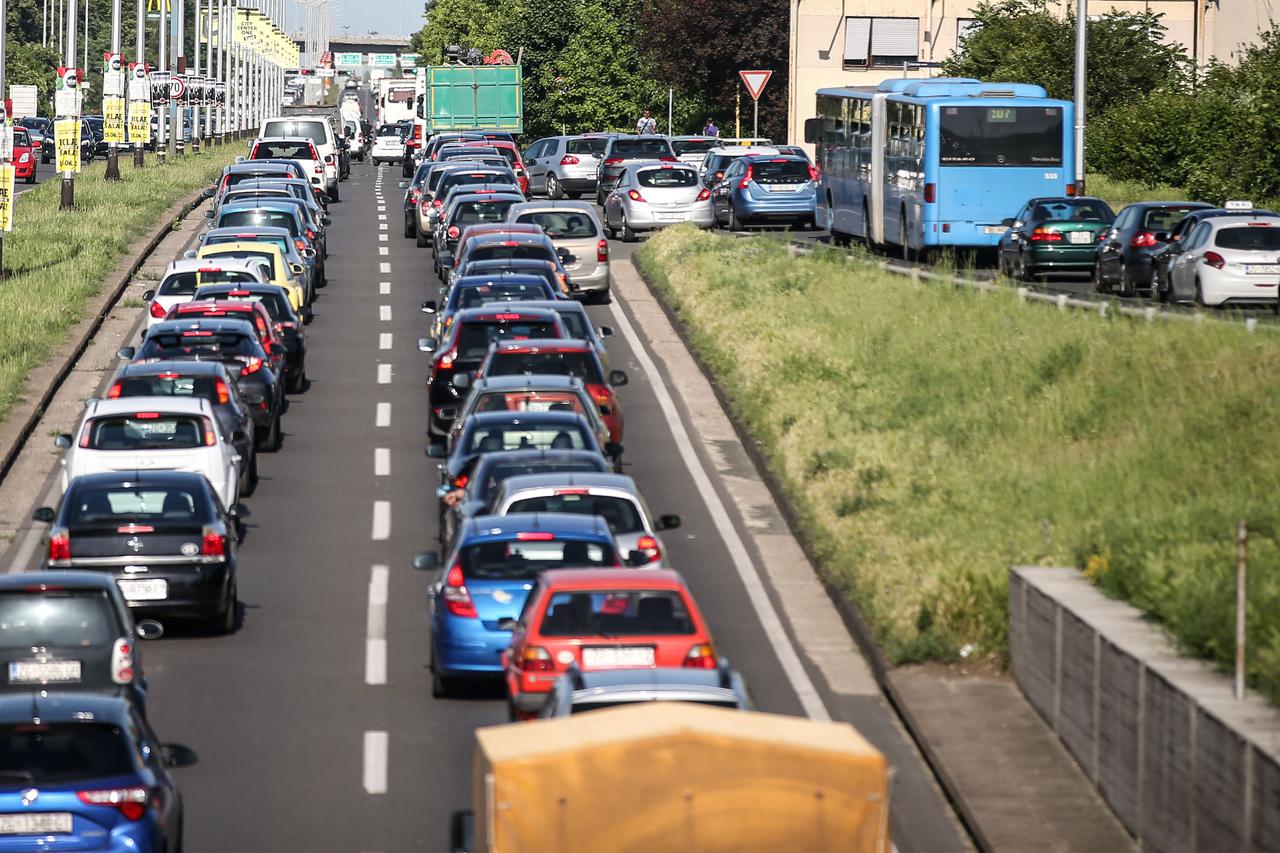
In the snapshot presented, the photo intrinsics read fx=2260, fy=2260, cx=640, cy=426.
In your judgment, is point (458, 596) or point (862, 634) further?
point (862, 634)

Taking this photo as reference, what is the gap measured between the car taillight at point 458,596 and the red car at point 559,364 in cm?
812

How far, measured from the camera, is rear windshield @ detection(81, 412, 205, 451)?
21609 mm

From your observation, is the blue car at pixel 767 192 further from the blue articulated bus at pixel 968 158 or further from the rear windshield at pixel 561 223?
the rear windshield at pixel 561 223

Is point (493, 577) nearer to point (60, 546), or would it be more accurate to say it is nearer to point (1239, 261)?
point (60, 546)

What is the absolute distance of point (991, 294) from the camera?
32000mm

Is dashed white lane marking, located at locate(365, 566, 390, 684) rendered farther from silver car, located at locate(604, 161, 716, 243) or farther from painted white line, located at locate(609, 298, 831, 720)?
silver car, located at locate(604, 161, 716, 243)

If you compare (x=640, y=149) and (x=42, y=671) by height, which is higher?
(x=640, y=149)

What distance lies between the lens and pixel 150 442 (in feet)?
71.0

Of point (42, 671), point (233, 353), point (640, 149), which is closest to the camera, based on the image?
point (42, 671)

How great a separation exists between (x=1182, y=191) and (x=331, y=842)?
41890 mm

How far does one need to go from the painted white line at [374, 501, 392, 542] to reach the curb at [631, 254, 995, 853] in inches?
162

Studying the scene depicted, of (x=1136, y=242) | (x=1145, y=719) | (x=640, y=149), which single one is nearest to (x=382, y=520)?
(x=1145, y=719)

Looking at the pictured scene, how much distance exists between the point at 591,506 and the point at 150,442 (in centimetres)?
601

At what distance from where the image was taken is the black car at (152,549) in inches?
714
